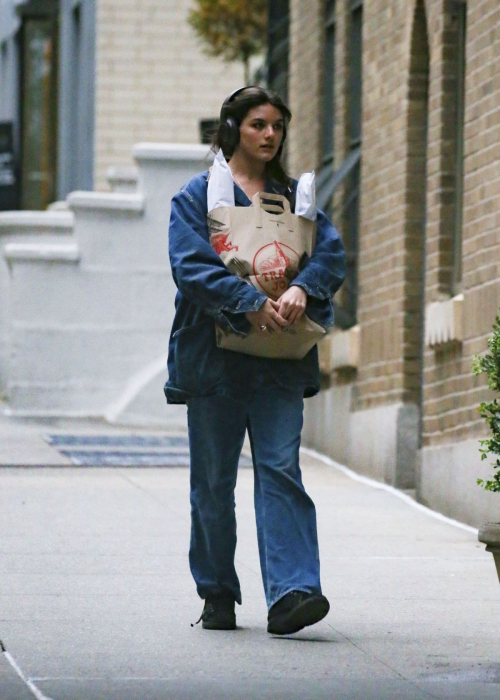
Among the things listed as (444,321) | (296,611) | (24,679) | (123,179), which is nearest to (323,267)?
(296,611)

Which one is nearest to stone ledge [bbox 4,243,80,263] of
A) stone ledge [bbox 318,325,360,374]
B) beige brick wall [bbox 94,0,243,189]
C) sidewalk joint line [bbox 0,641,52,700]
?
stone ledge [bbox 318,325,360,374]

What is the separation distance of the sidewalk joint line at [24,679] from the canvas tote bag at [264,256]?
1371 millimetres

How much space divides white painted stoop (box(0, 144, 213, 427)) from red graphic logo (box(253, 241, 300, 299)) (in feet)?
32.0

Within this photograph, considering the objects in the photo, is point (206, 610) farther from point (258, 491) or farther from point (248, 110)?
point (248, 110)

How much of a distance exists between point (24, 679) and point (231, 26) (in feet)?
52.6

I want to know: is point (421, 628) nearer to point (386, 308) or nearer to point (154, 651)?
point (154, 651)

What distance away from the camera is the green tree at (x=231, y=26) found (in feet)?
66.2

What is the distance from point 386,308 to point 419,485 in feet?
5.21

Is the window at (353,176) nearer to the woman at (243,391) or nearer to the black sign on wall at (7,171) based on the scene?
the woman at (243,391)

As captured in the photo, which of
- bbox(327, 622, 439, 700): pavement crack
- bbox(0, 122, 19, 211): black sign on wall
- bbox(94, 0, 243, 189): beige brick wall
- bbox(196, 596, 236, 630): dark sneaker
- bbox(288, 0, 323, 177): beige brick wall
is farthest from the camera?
bbox(0, 122, 19, 211): black sign on wall

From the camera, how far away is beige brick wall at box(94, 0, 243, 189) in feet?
69.9

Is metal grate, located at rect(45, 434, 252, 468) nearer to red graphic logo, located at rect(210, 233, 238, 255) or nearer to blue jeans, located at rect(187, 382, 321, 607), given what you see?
blue jeans, located at rect(187, 382, 321, 607)

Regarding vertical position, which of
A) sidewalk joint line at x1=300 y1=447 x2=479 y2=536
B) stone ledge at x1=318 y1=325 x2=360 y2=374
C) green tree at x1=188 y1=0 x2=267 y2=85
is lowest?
sidewalk joint line at x1=300 y1=447 x2=479 y2=536

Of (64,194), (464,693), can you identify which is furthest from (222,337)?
(64,194)
